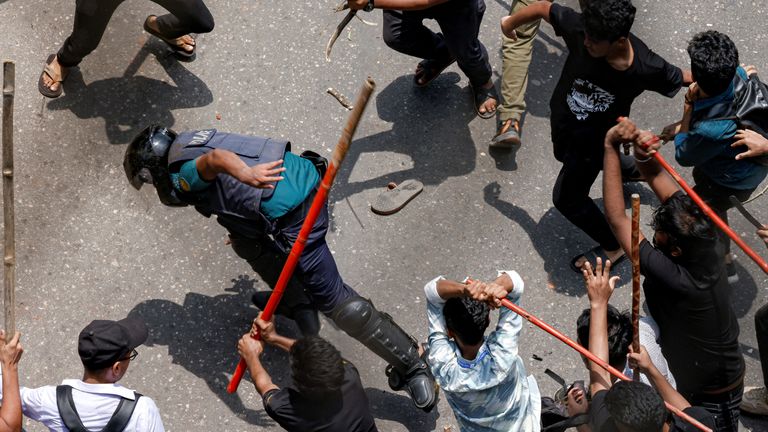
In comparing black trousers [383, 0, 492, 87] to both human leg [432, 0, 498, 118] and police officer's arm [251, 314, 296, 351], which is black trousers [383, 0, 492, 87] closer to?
human leg [432, 0, 498, 118]

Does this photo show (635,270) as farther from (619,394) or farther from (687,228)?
(619,394)

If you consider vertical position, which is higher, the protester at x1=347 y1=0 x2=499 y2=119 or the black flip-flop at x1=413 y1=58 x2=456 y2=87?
the protester at x1=347 y1=0 x2=499 y2=119

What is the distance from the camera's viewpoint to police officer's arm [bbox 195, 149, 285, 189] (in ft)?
14.7

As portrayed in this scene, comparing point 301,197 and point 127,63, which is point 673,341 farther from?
point 127,63

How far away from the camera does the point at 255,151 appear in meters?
4.79

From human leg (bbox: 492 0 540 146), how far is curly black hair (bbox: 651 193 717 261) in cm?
178

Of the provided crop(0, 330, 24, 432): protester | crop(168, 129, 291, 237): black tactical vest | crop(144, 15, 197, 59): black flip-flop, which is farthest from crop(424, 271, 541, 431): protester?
crop(144, 15, 197, 59): black flip-flop

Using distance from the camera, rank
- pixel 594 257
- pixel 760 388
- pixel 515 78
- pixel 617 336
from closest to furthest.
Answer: pixel 617 336 → pixel 760 388 → pixel 594 257 → pixel 515 78

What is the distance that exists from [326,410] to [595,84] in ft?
7.04

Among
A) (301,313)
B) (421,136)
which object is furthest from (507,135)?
(301,313)

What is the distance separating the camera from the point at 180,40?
20.7ft

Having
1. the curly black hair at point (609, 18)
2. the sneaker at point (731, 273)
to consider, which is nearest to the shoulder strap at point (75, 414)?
the curly black hair at point (609, 18)

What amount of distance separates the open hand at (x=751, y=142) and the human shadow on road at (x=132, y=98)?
3284 mm

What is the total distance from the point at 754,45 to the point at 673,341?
2.96m
